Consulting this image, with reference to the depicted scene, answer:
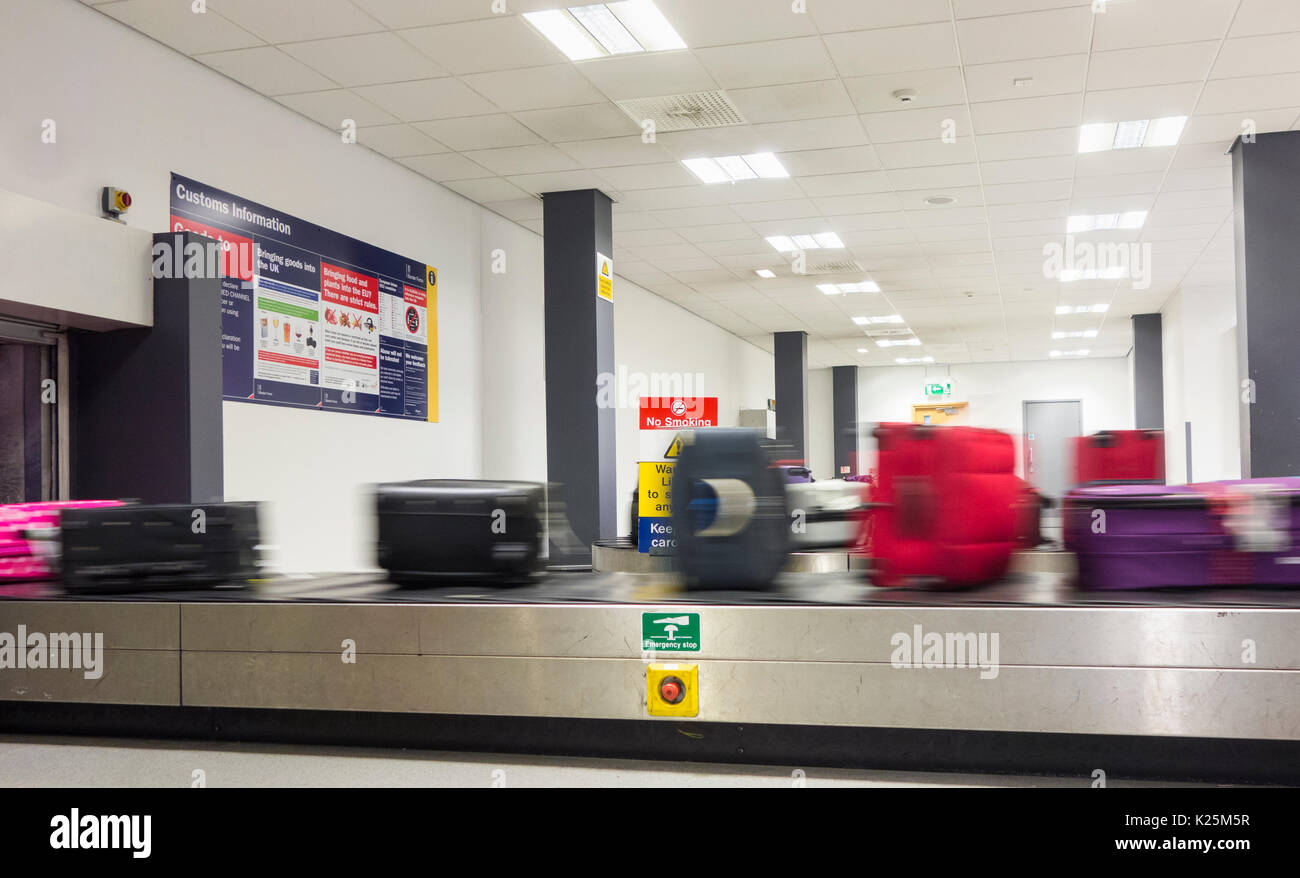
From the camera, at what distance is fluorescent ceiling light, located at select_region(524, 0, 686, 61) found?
16.7 ft

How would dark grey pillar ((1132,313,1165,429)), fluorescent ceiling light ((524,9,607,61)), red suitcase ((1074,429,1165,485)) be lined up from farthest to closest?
dark grey pillar ((1132,313,1165,429))
fluorescent ceiling light ((524,9,607,61))
red suitcase ((1074,429,1165,485))

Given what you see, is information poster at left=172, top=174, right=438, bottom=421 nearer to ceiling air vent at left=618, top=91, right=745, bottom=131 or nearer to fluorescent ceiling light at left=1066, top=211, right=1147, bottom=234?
ceiling air vent at left=618, top=91, right=745, bottom=131

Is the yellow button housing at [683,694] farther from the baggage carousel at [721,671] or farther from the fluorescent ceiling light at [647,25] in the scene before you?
the fluorescent ceiling light at [647,25]

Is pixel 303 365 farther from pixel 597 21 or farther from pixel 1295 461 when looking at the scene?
pixel 1295 461

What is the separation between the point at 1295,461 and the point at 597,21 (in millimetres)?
5256

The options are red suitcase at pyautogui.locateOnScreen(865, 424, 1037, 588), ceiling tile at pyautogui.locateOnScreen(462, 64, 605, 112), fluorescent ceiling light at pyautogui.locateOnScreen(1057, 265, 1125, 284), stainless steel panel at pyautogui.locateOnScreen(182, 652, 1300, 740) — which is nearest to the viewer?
stainless steel panel at pyautogui.locateOnScreen(182, 652, 1300, 740)

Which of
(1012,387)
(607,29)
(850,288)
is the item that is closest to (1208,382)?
→ (850,288)

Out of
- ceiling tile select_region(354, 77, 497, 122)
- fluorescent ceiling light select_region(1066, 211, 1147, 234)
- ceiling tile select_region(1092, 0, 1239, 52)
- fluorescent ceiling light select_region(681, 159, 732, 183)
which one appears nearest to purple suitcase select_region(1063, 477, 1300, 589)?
ceiling tile select_region(1092, 0, 1239, 52)

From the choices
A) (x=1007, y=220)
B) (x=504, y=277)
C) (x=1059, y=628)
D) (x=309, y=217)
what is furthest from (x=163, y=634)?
(x=1007, y=220)

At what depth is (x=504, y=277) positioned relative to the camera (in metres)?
8.80

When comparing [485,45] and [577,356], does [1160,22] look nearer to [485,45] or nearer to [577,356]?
[485,45]

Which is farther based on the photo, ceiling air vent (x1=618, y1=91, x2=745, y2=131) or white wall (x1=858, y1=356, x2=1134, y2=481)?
white wall (x1=858, y1=356, x2=1134, y2=481)

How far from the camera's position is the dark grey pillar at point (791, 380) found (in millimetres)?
15930

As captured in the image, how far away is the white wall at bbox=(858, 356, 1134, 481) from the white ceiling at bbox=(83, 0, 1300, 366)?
971 cm
